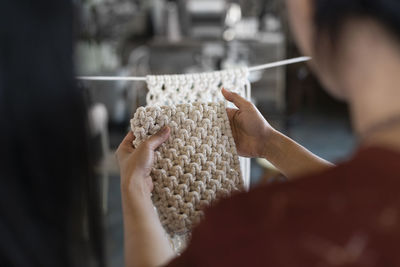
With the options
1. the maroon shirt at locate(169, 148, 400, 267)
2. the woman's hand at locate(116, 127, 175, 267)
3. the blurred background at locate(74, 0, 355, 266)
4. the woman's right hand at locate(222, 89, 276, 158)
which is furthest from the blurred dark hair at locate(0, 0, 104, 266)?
the blurred background at locate(74, 0, 355, 266)

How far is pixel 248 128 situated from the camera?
83 cm

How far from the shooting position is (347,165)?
41 centimetres

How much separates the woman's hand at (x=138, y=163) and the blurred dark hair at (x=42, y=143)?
4.9 inches

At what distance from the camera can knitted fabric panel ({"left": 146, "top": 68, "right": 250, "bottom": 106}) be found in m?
0.95

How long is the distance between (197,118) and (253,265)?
0.44m

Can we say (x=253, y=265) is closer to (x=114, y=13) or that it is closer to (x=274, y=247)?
(x=274, y=247)

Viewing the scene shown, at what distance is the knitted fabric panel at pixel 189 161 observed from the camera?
781 millimetres

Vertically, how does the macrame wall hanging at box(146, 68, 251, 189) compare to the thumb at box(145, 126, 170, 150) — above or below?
above

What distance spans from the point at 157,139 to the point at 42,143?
302 mm

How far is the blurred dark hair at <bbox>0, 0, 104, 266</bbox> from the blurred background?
4.40ft

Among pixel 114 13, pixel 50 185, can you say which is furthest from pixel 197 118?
pixel 114 13

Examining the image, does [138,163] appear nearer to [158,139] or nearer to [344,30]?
[158,139]

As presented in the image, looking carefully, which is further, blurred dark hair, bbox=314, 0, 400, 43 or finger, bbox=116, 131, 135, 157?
finger, bbox=116, 131, 135, 157

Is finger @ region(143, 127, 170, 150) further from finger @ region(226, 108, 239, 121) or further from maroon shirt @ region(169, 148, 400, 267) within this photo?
maroon shirt @ region(169, 148, 400, 267)
